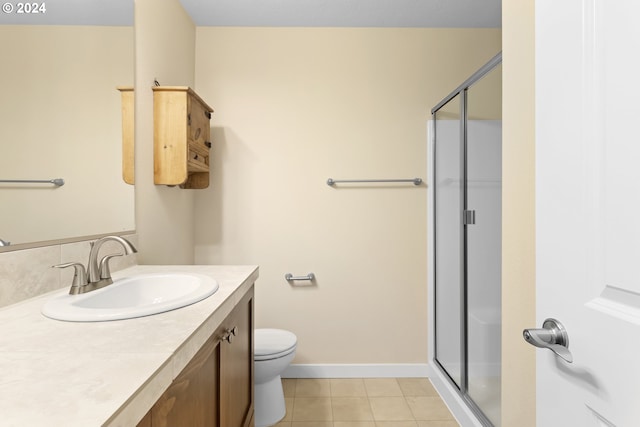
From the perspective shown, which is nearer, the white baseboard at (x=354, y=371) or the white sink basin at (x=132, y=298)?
the white sink basin at (x=132, y=298)

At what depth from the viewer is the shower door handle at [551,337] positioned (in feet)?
1.85

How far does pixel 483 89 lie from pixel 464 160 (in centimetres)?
37

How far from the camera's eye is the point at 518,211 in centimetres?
83

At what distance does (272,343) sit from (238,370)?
624 millimetres

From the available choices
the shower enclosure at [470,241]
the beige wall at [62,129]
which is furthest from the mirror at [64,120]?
the shower enclosure at [470,241]

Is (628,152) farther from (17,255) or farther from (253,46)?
(253,46)

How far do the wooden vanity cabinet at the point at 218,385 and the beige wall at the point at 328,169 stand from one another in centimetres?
84

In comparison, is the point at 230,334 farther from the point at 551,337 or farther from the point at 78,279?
the point at 551,337

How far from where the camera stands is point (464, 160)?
1.80m

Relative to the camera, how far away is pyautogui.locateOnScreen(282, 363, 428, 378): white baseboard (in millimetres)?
2227

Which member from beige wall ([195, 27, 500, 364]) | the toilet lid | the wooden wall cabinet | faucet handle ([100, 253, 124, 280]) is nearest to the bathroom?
beige wall ([195, 27, 500, 364])

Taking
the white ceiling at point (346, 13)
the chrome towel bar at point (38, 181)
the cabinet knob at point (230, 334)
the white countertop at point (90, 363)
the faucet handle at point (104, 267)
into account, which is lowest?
the cabinet knob at point (230, 334)

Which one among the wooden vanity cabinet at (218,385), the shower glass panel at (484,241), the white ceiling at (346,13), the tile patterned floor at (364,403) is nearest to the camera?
the wooden vanity cabinet at (218,385)

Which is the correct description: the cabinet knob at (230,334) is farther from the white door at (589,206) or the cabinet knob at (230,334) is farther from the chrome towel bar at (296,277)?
the chrome towel bar at (296,277)
